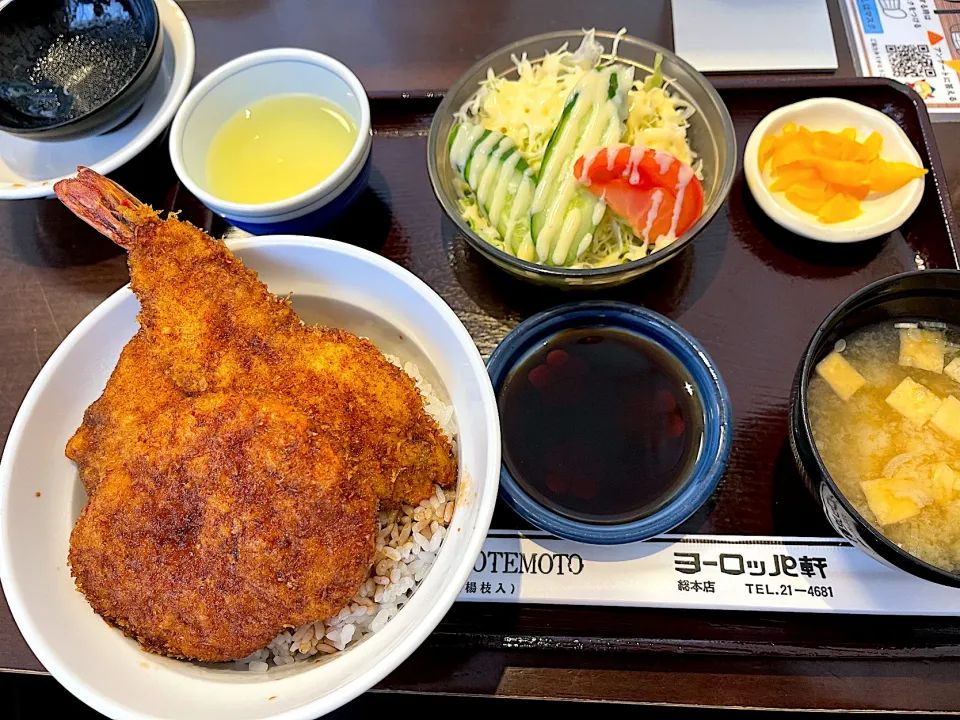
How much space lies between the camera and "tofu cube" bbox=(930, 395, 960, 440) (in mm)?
1291

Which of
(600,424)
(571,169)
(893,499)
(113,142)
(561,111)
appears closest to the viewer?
(893,499)

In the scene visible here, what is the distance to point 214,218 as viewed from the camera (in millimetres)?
1801

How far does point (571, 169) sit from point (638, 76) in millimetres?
431

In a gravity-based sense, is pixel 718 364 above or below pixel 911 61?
below

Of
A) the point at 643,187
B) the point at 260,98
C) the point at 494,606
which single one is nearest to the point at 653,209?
the point at 643,187

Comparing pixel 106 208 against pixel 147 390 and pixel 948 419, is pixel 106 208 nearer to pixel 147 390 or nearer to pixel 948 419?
pixel 147 390

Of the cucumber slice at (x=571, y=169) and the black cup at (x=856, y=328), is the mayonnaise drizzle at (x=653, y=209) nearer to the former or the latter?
the cucumber slice at (x=571, y=169)

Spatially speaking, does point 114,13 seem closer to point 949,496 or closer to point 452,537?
point 452,537

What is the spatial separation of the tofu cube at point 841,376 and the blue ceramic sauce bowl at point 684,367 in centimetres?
20

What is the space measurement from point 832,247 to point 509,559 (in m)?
1.15

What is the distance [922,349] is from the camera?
137cm

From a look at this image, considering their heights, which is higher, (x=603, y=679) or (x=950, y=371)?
(x=950, y=371)

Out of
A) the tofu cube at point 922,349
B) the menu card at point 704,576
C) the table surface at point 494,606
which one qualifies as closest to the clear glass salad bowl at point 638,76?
the table surface at point 494,606

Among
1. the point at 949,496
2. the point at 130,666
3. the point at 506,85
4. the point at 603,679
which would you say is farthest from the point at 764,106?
the point at 130,666
